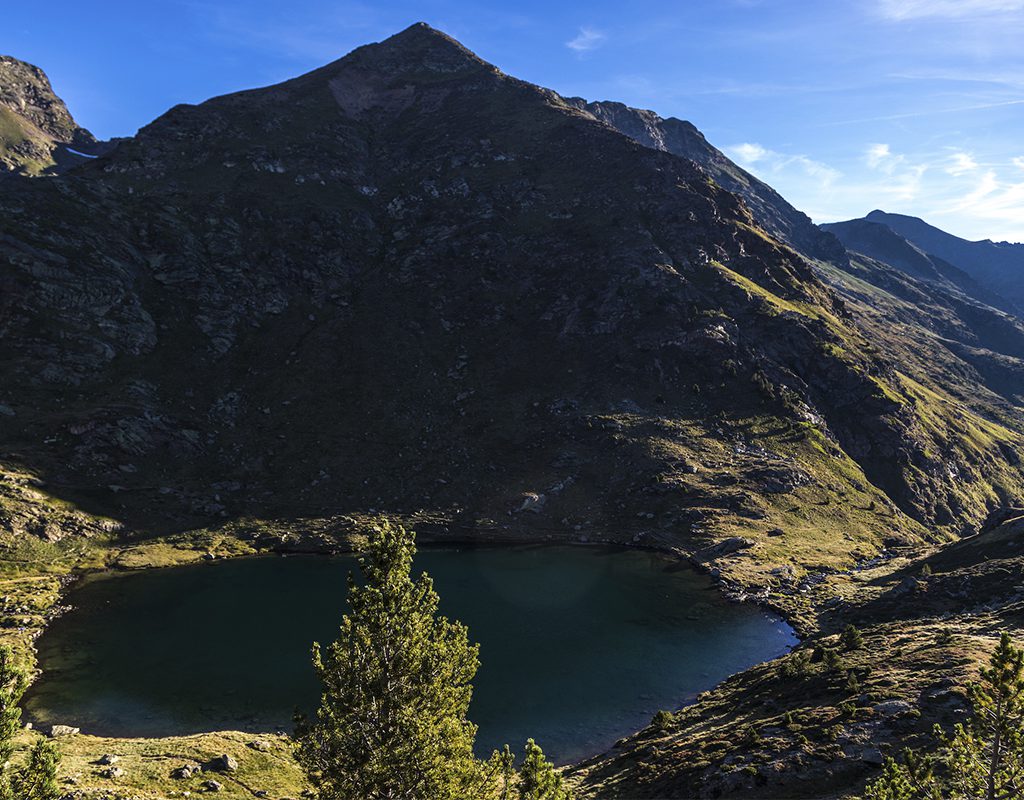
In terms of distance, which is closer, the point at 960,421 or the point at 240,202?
the point at 960,421

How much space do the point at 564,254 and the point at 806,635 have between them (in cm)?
12908

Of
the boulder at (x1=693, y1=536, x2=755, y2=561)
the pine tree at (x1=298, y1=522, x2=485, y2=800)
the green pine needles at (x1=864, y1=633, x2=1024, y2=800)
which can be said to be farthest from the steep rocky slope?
the pine tree at (x1=298, y1=522, x2=485, y2=800)

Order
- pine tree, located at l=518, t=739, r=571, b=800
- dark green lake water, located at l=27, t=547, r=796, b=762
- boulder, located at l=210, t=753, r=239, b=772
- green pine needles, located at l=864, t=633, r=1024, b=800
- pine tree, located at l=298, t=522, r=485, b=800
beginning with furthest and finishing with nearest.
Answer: dark green lake water, located at l=27, t=547, r=796, b=762 → boulder, located at l=210, t=753, r=239, b=772 → pine tree, located at l=518, t=739, r=571, b=800 → pine tree, located at l=298, t=522, r=485, b=800 → green pine needles, located at l=864, t=633, r=1024, b=800

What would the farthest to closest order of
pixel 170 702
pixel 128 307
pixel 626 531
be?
pixel 128 307 → pixel 626 531 → pixel 170 702

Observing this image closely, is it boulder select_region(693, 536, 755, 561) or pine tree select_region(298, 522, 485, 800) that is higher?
boulder select_region(693, 536, 755, 561)

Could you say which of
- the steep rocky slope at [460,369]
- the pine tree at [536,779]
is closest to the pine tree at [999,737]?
the pine tree at [536,779]

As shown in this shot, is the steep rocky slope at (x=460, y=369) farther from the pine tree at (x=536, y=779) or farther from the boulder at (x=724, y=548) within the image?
the pine tree at (x=536, y=779)

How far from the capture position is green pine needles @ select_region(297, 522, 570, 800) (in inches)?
778

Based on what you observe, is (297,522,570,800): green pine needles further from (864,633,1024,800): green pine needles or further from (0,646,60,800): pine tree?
(864,633,1024,800): green pine needles

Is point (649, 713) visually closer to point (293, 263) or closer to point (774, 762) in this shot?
point (774, 762)

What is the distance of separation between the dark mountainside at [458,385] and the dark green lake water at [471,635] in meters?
8.47

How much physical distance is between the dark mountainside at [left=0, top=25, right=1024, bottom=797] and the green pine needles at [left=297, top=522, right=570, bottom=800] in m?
45.7

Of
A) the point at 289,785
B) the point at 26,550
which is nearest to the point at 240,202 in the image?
the point at 26,550

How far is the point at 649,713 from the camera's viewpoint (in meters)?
56.8
